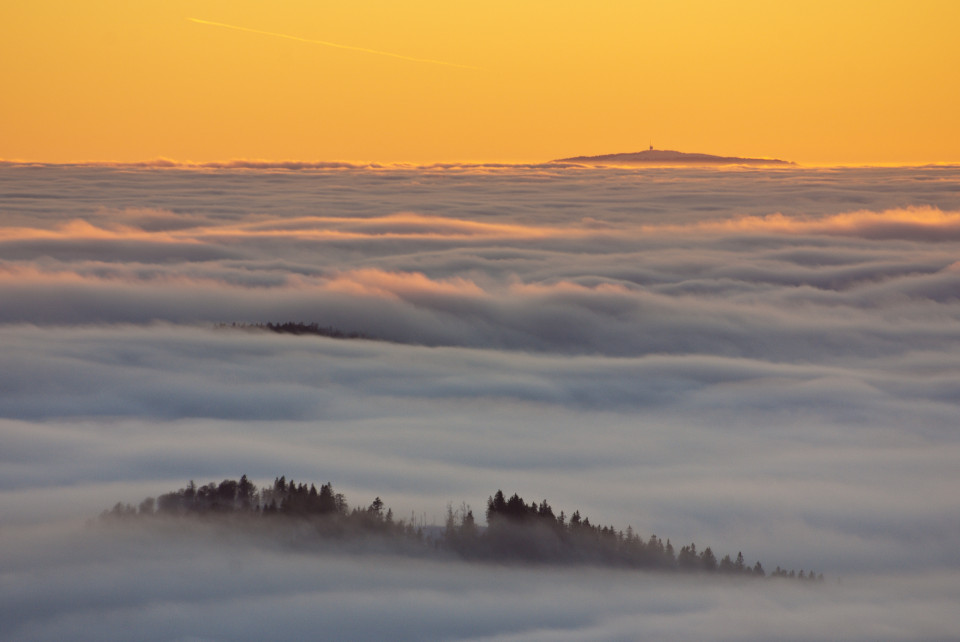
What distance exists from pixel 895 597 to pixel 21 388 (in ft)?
297

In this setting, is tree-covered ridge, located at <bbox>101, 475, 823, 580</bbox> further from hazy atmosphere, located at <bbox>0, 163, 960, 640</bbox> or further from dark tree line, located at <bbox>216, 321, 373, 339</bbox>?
dark tree line, located at <bbox>216, 321, 373, 339</bbox>

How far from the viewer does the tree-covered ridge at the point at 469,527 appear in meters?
54.0

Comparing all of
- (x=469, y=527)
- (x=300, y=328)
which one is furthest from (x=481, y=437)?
(x=300, y=328)

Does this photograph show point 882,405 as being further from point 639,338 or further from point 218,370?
point 218,370

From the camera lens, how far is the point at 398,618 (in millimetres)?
46562

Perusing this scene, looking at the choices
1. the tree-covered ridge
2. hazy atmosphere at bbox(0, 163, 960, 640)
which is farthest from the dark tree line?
the tree-covered ridge

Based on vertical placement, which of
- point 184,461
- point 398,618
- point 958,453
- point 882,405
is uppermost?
point 882,405

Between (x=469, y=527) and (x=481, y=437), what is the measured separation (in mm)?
37608

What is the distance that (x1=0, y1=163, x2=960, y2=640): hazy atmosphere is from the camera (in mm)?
46719

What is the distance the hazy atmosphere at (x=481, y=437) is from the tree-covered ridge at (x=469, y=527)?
1.41 meters

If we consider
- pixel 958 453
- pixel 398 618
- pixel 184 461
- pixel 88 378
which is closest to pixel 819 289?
pixel 958 453

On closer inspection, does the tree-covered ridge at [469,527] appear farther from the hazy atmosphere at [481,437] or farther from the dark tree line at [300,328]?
the dark tree line at [300,328]

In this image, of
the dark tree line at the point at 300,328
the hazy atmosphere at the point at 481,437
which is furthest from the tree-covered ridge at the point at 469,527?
the dark tree line at the point at 300,328

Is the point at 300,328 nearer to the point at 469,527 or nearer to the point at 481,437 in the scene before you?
the point at 481,437
